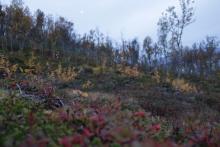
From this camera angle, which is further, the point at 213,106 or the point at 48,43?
the point at 48,43

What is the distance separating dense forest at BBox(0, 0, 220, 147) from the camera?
5027mm

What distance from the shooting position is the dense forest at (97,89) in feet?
16.5

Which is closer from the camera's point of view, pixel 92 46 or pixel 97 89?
pixel 97 89

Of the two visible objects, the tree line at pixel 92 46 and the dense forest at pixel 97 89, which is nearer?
the dense forest at pixel 97 89

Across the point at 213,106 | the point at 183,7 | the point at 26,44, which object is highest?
the point at 183,7

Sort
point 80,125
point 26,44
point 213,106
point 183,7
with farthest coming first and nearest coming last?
1. point 26,44
2. point 183,7
3. point 213,106
4. point 80,125

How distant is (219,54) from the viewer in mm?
74938

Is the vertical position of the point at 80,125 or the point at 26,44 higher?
the point at 26,44

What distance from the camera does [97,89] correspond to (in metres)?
29.6

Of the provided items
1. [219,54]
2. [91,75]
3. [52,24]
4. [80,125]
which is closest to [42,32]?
[52,24]

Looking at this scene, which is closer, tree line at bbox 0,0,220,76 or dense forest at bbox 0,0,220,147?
dense forest at bbox 0,0,220,147

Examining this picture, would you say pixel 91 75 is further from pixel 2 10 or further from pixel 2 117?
pixel 2 117

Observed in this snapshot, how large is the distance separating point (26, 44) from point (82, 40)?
1718 centimetres

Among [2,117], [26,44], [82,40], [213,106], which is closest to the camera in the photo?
[2,117]
